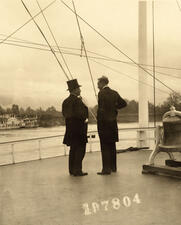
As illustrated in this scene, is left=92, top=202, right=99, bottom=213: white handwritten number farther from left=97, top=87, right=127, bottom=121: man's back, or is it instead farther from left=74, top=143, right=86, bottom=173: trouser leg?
left=97, top=87, right=127, bottom=121: man's back

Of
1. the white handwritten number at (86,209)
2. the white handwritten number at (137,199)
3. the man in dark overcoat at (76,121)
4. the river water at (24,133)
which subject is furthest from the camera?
the river water at (24,133)

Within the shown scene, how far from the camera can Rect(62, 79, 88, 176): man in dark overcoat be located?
17.6 feet

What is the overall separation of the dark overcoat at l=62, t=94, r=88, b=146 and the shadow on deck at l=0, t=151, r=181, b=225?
1.72 feet

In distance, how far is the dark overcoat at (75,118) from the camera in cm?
538

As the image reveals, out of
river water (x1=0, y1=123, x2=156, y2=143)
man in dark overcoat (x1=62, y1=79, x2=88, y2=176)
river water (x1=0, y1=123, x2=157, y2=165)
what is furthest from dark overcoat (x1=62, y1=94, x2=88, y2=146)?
river water (x1=0, y1=123, x2=156, y2=143)

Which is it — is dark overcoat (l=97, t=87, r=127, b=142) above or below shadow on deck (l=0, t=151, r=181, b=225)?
above

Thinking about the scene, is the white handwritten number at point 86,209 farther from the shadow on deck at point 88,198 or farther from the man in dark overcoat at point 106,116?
the man in dark overcoat at point 106,116

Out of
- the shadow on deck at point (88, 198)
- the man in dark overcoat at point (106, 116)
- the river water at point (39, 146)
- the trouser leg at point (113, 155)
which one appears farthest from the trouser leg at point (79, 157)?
the river water at point (39, 146)

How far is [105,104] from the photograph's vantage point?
5.42 metres

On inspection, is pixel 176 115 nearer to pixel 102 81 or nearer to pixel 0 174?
pixel 102 81

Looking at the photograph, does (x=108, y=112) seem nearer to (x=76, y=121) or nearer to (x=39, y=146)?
(x=76, y=121)

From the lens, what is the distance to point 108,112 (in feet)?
17.8

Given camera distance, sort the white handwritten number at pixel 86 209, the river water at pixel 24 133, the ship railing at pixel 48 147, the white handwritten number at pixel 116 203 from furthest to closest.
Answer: the river water at pixel 24 133 < the ship railing at pixel 48 147 < the white handwritten number at pixel 116 203 < the white handwritten number at pixel 86 209

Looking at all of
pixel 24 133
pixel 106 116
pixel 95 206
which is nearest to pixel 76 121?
pixel 106 116
